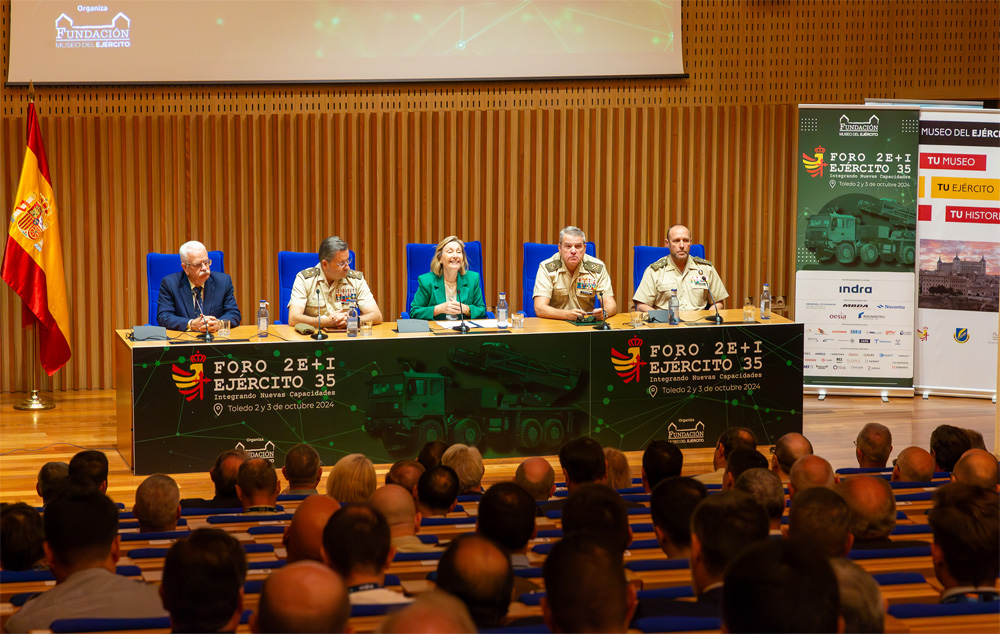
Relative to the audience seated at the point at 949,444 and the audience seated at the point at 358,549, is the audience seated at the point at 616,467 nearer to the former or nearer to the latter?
the audience seated at the point at 949,444

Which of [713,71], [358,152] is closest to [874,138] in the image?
[713,71]

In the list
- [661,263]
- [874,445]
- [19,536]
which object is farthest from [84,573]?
[661,263]

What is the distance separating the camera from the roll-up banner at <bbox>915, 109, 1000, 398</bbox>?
7559 mm

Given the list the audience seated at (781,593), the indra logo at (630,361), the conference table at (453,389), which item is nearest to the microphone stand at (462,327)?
the conference table at (453,389)

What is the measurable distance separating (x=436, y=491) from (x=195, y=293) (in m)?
3.32

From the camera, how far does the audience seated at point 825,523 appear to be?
8.08ft

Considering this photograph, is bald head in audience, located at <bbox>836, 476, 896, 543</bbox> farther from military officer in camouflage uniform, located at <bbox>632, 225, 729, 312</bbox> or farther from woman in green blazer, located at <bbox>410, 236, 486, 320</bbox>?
military officer in camouflage uniform, located at <bbox>632, 225, 729, 312</bbox>

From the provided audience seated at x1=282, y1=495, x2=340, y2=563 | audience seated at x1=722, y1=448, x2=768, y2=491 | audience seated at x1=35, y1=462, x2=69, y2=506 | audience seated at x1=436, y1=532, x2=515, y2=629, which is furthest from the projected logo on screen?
audience seated at x1=436, y1=532, x2=515, y2=629

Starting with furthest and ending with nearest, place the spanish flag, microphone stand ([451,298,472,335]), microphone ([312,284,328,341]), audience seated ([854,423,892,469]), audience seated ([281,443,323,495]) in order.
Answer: the spanish flag, microphone stand ([451,298,472,335]), microphone ([312,284,328,341]), audience seated ([854,423,892,469]), audience seated ([281,443,323,495])

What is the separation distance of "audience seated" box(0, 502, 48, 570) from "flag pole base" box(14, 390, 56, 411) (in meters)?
4.97

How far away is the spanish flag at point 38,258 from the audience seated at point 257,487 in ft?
14.7

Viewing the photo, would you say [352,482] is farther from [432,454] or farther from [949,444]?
[949,444]

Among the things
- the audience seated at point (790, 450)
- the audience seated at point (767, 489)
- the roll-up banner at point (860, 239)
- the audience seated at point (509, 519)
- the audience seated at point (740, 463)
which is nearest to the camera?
the audience seated at point (509, 519)

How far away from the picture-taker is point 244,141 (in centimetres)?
812
